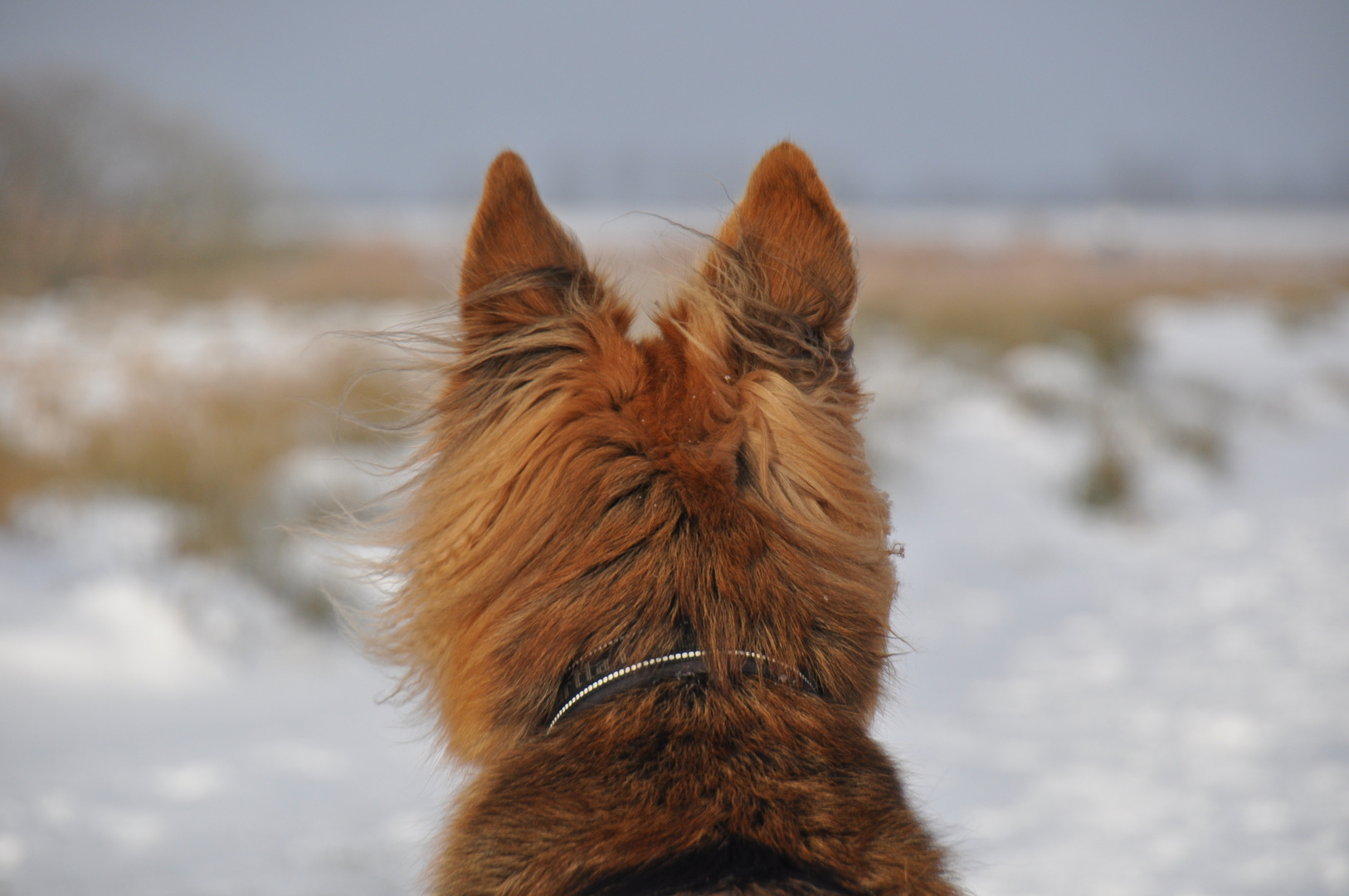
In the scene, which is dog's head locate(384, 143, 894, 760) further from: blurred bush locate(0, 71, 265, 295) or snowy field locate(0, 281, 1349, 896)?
blurred bush locate(0, 71, 265, 295)

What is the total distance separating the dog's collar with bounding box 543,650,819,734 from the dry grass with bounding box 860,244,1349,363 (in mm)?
9679

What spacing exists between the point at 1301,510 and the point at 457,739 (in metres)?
8.51

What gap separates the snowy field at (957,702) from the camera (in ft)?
11.5

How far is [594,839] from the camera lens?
1.43 metres

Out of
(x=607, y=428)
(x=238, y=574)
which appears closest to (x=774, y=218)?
(x=607, y=428)

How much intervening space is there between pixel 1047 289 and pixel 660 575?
16.8 metres

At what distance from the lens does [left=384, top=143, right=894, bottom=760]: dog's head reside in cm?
165

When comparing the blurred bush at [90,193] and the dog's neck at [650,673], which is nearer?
the dog's neck at [650,673]

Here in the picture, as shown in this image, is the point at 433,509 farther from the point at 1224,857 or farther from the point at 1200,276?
the point at 1200,276

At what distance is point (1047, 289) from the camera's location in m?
16.5

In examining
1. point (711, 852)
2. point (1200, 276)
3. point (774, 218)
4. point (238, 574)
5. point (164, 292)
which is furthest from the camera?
point (1200, 276)

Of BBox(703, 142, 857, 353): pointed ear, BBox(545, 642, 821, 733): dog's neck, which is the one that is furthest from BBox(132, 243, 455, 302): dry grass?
BBox(545, 642, 821, 733): dog's neck

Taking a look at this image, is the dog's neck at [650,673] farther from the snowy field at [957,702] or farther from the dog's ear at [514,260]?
the dog's ear at [514,260]

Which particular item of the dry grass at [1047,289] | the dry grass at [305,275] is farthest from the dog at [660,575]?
the dry grass at [305,275]
